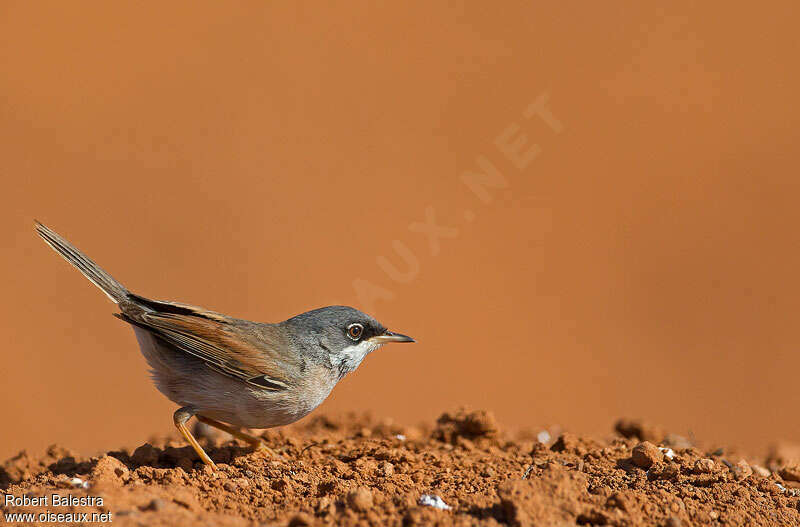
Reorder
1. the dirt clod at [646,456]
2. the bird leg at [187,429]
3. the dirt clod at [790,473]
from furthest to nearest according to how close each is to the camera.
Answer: the dirt clod at [790,473], the bird leg at [187,429], the dirt clod at [646,456]

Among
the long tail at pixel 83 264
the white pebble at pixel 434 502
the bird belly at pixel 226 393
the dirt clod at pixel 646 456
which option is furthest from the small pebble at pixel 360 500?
the long tail at pixel 83 264

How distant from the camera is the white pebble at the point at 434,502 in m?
5.18

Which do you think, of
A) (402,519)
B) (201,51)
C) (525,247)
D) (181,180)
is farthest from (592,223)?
(402,519)

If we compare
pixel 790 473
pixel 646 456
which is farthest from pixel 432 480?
pixel 790 473

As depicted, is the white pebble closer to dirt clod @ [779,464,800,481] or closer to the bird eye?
the bird eye

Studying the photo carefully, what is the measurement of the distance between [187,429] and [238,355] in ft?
2.77

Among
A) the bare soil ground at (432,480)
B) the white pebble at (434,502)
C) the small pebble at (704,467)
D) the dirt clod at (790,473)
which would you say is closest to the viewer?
the bare soil ground at (432,480)

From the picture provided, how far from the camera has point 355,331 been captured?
747cm

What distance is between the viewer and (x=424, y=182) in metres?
21.3

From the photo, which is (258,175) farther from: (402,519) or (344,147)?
(402,519)

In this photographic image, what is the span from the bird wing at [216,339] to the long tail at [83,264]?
15 cm

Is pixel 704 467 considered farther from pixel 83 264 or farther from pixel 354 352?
pixel 83 264

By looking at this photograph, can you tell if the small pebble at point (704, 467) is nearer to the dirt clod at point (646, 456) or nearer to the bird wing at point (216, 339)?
the dirt clod at point (646, 456)

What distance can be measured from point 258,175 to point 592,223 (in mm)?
9632
